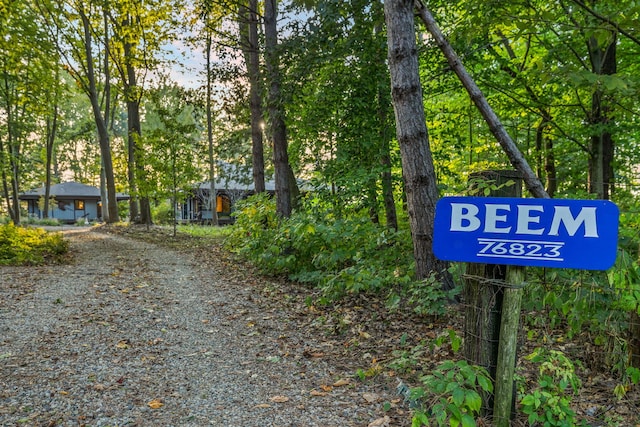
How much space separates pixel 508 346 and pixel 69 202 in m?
39.6

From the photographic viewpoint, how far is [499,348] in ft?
6.91

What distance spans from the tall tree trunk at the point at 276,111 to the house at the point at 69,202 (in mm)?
30545

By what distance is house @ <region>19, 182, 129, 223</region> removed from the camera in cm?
3278

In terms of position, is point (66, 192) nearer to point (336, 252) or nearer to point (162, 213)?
point (162, 213)

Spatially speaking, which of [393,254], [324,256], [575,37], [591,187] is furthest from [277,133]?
[591,187]

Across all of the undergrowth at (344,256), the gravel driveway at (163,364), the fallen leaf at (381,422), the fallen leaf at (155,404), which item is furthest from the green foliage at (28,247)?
the fallen leaf at (381,422)

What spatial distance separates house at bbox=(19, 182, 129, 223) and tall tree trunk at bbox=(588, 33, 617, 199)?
35132 mm

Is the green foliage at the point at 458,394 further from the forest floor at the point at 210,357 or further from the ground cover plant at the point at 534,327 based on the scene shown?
the forest floor at the point at 210,357

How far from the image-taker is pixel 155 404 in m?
2.77

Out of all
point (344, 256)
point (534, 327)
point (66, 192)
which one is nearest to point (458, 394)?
point (534, 327)

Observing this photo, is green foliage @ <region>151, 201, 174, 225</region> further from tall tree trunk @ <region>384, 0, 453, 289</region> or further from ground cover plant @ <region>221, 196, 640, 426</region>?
tall tree trunk @ <region>384, 0, 453, 289</region>

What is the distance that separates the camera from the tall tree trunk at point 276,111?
23.1 ft

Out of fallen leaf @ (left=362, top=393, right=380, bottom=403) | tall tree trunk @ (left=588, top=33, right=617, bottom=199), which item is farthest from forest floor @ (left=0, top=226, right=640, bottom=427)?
tall tree trunk @ (left=588, top=33, right=617, bottom=199)

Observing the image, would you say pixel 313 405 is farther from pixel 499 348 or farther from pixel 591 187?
pixel 591 187
